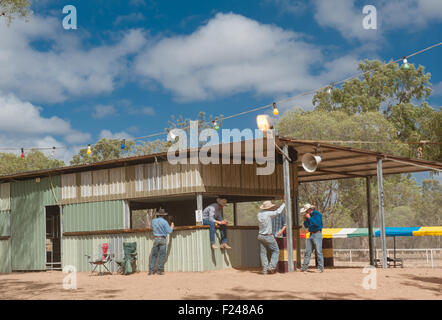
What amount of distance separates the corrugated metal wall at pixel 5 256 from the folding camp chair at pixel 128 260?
535 cm

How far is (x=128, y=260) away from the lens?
50.5 ft

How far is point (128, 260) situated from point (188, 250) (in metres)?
1.82

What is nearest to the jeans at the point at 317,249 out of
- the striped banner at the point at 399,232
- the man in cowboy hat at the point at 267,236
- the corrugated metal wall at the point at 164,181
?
the man in cowboy hat at the point at 267,236

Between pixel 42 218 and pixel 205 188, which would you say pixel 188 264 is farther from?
pixel 42 218

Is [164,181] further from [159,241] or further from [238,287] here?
[238,287]

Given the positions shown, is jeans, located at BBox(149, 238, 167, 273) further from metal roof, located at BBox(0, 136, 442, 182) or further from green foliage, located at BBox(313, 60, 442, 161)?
green foliage, located at BBox(313, 60, 442, 161)

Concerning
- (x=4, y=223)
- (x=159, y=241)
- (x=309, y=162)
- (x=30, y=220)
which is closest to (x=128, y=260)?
(x=159, y=241)

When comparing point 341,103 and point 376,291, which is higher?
point 341,103

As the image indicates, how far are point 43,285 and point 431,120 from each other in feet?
67.2

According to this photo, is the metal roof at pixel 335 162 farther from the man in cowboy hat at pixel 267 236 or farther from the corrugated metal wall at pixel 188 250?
the corrugated metal wall at pixel 188 250

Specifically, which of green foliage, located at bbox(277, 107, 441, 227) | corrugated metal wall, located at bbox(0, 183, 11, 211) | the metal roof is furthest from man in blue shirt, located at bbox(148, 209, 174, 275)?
green foliage, located at bbox(277, 107, 441, 227)

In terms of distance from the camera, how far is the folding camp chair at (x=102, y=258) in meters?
15.7
